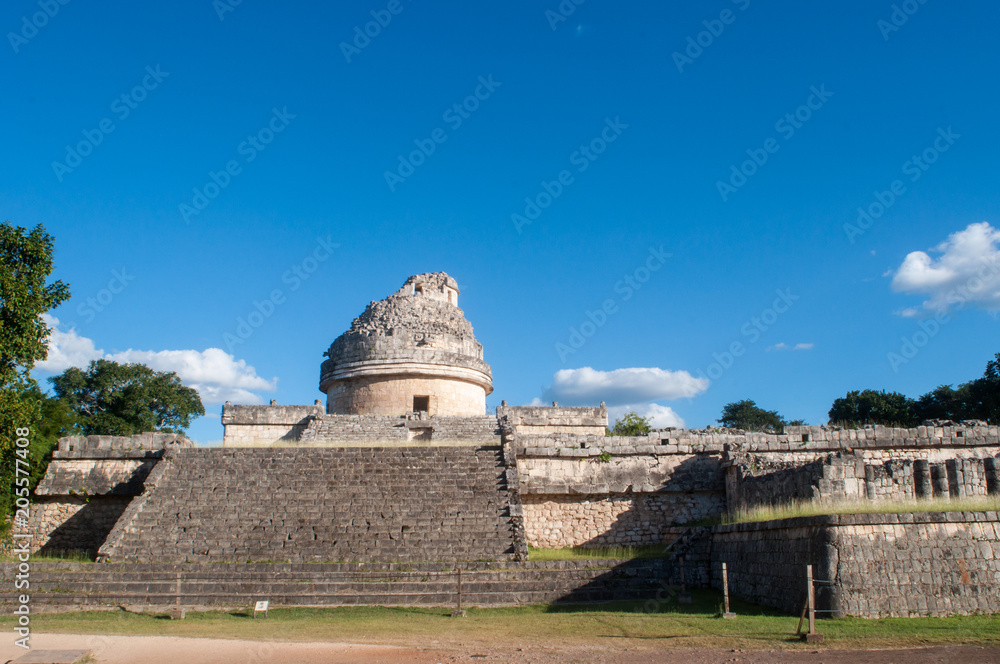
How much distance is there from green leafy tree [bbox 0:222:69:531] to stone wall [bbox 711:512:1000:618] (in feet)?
47.5

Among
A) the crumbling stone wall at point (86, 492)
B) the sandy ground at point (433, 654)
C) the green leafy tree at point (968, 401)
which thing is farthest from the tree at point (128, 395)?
the green leafy tree at point (968, 401)

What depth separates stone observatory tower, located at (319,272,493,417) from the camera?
22.9 meters

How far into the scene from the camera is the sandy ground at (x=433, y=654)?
7.25m

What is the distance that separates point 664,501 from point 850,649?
841 cm

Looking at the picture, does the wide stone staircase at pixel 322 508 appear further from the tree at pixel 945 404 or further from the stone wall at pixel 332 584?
the tree at pixel 945 404

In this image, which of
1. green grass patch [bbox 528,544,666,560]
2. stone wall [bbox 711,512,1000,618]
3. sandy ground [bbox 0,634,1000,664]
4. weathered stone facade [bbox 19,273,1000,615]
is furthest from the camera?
green grass patch [bbox 528,544,666,560]

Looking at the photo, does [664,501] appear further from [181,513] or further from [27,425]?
[27,425]

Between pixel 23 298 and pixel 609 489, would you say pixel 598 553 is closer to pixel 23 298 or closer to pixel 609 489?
pixel 609 489

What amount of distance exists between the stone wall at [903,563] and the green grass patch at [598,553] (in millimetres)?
4466

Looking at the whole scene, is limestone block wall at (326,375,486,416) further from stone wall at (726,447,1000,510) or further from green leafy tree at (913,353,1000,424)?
green leafy tree at (913,353,1000,424)

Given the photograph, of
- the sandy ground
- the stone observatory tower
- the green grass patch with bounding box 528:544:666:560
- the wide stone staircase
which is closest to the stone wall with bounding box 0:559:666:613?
the wide stone staircase

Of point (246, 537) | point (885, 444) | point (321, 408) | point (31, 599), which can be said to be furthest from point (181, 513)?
point (885, 444)

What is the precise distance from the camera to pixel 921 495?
36.6 feet

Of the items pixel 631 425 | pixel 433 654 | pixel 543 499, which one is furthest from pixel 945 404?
pixel 433 654
